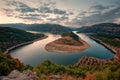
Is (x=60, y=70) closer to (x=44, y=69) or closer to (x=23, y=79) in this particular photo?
(x=44, y=69)

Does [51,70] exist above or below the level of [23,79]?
below

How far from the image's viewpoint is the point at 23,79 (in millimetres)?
31297

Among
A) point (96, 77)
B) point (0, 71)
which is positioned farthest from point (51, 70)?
point (96, 77)

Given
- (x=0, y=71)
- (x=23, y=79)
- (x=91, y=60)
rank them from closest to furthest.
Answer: (x=23, y=79) < (x=0, y=71) < (x=91, y=60)

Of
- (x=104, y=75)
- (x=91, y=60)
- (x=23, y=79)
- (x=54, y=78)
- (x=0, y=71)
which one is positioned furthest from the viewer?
(x=91, y=60)

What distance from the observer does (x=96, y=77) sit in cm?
3559

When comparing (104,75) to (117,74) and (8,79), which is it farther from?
(8,79)

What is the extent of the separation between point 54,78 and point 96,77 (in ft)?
29.1

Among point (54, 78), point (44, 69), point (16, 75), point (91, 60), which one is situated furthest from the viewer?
point (91, 60)

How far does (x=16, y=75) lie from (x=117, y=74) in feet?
54.3

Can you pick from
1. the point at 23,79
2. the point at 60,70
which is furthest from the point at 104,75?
the point at 60,70

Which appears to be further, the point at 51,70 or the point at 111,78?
the point at 51,70

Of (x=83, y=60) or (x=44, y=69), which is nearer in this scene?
(x=44, y=69)

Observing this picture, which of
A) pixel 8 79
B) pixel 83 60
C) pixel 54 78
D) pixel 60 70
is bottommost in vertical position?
pixel 83 60
